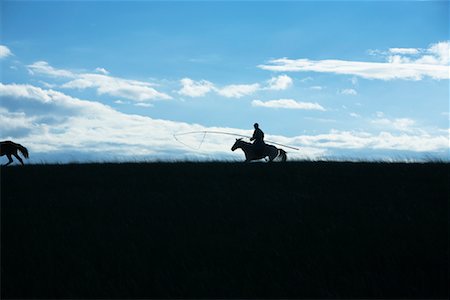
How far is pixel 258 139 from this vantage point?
27672 millimetres

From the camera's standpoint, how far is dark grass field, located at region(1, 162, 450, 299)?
11.9 metres

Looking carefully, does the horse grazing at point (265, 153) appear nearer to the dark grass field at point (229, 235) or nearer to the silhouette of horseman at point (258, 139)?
the silhouette of horseman at point (258, 139)

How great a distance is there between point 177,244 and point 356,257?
4.44 meters

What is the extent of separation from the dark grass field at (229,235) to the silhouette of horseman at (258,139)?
5.91m

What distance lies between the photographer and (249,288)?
38.5 feet

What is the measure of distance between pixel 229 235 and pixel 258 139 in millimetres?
13497

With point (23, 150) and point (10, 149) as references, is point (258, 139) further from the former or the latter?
point (10, 149)

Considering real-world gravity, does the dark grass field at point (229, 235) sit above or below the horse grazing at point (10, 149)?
below

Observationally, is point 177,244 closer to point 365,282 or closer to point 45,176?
point 365,282

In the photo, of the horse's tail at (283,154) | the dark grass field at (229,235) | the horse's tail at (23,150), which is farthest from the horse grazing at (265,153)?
the horse's tail at (23,150)

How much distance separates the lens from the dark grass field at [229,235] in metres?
11.9

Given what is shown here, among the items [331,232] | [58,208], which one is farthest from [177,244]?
[58,208]

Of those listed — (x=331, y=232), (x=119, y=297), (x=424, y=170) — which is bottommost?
(x=119, y=297)

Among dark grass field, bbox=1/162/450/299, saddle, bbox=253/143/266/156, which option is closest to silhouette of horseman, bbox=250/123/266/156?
saddle, bbox=253/143/266/156
